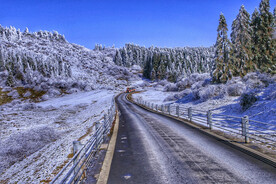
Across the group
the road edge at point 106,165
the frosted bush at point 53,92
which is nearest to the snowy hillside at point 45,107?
the frosted bush at point 53,92

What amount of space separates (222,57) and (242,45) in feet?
20.0

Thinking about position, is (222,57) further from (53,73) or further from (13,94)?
(53,73)

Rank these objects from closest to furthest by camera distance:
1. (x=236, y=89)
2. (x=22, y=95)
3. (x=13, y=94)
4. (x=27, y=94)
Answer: (x=236, y=89), (x=27, y=94), (x=13, y=94), (x=22, y=95)

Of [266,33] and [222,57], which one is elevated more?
[266,33]

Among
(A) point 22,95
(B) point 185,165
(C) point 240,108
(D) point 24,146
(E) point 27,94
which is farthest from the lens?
(A) point 22,95

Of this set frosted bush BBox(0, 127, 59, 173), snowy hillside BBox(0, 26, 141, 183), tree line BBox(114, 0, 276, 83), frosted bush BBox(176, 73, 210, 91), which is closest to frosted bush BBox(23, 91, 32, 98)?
snowy hillside BBox(0, 26, 141, 183)

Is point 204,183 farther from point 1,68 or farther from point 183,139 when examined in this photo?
point 1,68

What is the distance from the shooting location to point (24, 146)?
14344mm

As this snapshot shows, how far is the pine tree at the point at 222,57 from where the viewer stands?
3231 centimetres

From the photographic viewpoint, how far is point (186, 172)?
5.82 metres

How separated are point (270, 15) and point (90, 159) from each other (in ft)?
140

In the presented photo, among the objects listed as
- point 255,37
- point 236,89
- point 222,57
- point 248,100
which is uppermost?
point 255,37

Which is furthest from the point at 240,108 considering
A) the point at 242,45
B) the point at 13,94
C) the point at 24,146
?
the point at 13,94

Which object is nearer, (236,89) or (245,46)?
(236,89)
